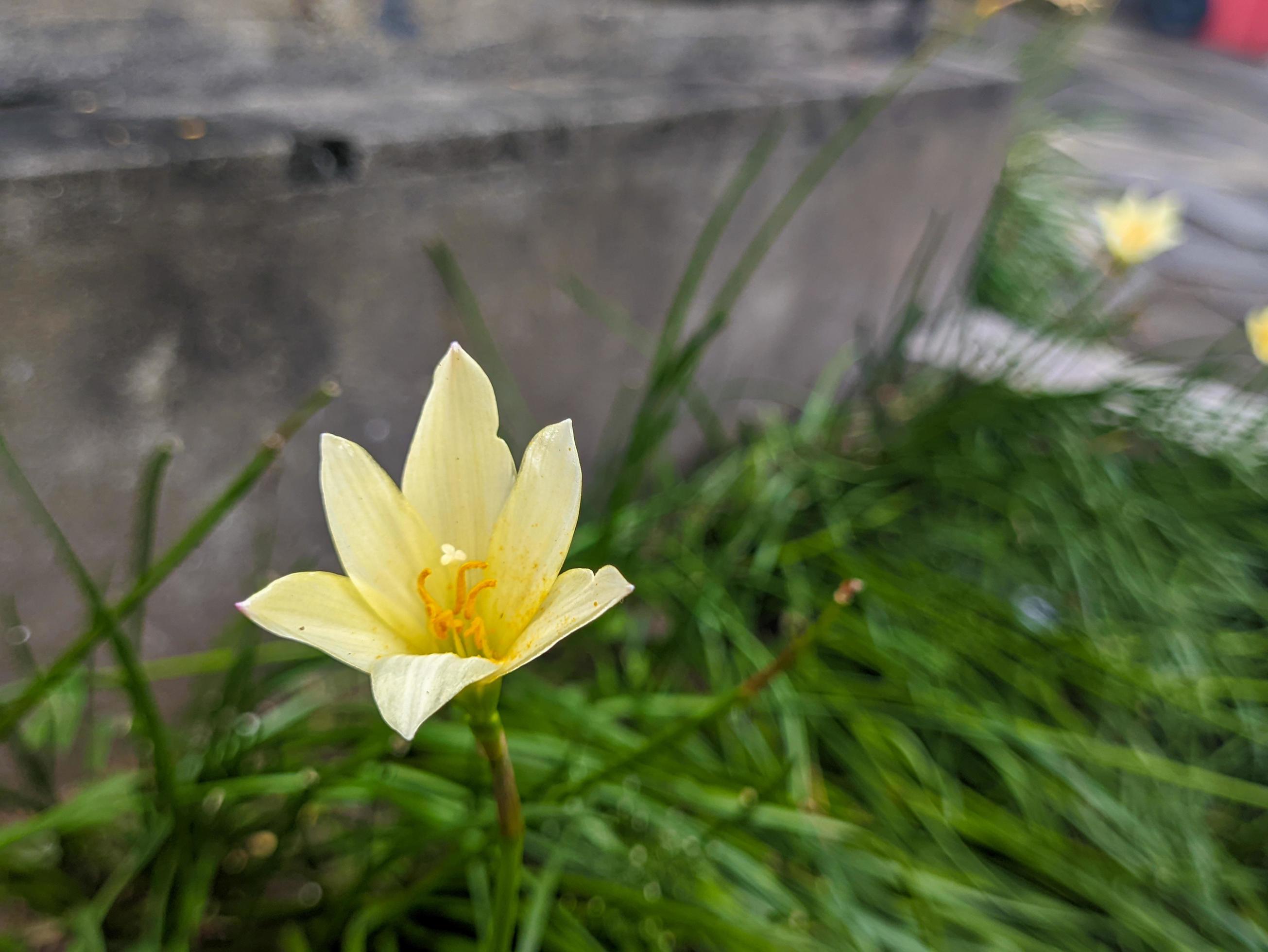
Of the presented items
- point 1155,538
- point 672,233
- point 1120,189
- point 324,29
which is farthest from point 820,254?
point 1120,189

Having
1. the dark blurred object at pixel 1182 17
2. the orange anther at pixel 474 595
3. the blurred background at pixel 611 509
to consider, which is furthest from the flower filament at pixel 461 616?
the dark blurred object at pixel 1182 17

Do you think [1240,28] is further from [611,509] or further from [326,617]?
[326,617]

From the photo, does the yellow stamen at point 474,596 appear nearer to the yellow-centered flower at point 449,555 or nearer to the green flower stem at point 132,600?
the yellow-centered flower at point 449,555

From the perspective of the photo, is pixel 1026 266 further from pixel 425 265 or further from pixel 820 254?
pixel 425 265

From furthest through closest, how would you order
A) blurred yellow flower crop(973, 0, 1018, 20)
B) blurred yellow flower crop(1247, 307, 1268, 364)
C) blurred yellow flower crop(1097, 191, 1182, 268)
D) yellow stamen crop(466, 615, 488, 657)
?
blurred yellow flower crop(1097, 191, 1182, 268)
blurred yellow flower crop(1247, 307, 1268, 364)
blurred yellow flower crop(973, 0, 1018, 20)
yellow stamen crop(466, 615, 488, 657)

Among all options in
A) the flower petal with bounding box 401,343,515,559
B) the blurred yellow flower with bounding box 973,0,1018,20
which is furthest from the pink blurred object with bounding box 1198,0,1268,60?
the flower petal with bounding box 401,343,515,559

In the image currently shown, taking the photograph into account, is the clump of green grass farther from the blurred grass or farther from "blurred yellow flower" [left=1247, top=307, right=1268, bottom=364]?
the blurred grass
